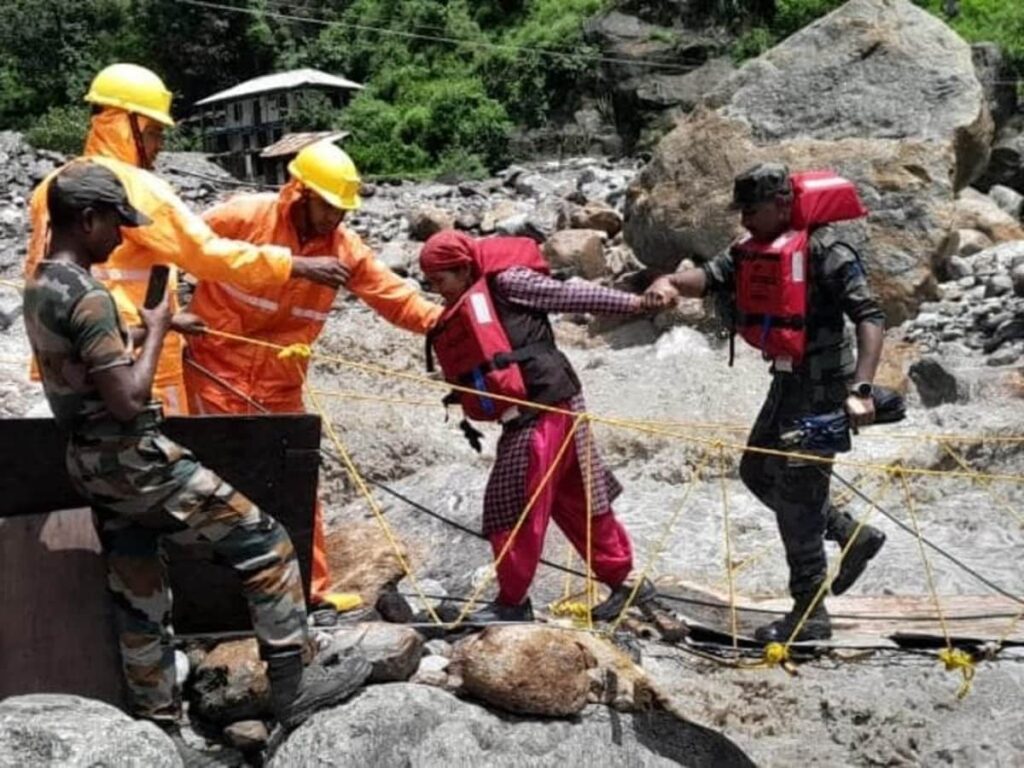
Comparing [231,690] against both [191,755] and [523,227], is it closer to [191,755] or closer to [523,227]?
[191,755]

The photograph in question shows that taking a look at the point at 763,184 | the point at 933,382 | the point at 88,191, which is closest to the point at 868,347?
the point at 763,184

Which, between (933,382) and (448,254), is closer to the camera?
(448,254)

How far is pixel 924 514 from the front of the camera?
765 cm

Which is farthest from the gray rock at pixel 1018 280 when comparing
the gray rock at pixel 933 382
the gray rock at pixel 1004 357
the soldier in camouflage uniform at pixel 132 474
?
the soldier in camouflage uniform at pixel 132 474

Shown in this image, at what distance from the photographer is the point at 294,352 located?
4.24 meters

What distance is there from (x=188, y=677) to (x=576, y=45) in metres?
27.7

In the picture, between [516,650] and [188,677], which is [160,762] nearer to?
[188,677]

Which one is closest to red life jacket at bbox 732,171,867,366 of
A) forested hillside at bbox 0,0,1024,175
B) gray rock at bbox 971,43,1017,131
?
gray rock at bbox 971,43,1017,131

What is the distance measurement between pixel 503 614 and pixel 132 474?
146cm

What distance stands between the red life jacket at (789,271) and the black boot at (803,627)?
0.82 metres

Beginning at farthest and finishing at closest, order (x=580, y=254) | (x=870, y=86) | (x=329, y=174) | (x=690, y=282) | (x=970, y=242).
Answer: (x=970, y=242) < (x=580, y=254) < (x=870, y=86) < (x=690, y=282) < (x=329, y=174)

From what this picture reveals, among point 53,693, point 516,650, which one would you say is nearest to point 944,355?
point 516,650

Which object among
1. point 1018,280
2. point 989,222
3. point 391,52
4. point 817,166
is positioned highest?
point 817,166

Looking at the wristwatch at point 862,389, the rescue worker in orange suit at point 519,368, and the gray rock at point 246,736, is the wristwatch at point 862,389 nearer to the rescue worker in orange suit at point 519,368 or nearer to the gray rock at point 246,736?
the rescue worker in orange suit at point 519,368
